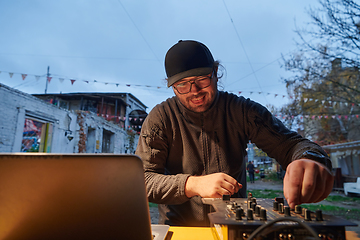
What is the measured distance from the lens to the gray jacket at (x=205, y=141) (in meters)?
1.27

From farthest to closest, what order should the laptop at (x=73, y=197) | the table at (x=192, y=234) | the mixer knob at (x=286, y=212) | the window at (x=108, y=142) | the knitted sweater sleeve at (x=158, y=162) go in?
the window at (x=108, y=142), the knitted sweater sleeve at (x=158, y=162), the table at (x=192, y=234), the mixer knob at (x=286, y=212), the laptop at (x=73, y=197)

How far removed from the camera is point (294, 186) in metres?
0.75

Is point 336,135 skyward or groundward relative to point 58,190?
skyward

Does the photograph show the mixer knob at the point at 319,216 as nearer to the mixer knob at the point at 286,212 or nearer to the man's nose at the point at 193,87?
the mixer knob at the point at 286,212

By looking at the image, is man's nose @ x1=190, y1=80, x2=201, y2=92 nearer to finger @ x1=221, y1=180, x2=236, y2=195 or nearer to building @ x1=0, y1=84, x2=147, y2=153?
finger @ x1=221, y1=180, x2=236, y2=195

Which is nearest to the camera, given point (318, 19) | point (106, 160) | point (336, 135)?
point (106, 160)

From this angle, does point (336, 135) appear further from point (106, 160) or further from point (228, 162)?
point (106, 160)

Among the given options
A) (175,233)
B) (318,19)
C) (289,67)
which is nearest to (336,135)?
(289,67)

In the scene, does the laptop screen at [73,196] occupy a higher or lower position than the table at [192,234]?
higher

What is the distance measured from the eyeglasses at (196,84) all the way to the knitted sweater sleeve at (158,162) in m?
0.20

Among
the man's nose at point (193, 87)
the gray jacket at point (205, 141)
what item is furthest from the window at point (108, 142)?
the man's nose at point (193, 87)

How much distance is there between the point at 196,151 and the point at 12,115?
22.6 ft

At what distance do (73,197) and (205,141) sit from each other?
3.12 ft

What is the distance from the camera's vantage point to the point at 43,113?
24.5 feet
